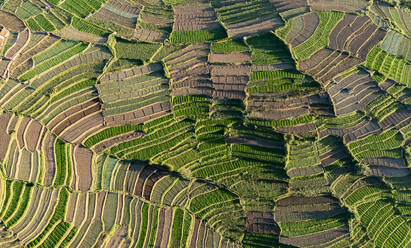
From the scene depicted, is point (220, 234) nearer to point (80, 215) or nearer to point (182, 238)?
point (182, 238)

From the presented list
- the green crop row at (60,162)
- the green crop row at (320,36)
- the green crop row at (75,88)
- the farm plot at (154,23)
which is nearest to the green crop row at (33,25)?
the green crop row at (75,88)

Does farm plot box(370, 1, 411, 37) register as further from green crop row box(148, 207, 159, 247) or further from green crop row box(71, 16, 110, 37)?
green crop row box(148, 207, 159, 247)

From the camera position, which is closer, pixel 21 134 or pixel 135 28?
pixel 21 134

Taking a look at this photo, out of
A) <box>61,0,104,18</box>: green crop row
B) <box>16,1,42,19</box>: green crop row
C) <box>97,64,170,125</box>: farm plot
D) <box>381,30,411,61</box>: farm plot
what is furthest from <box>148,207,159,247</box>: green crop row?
<box>381,30,411,61</box>: farm plot

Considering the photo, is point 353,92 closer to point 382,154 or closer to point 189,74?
point 382,154

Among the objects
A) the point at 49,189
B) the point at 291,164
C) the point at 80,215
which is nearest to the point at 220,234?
the point at 291,164

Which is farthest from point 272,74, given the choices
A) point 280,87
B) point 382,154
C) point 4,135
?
point 4,135
